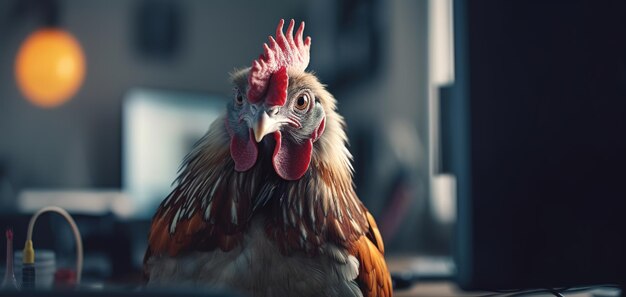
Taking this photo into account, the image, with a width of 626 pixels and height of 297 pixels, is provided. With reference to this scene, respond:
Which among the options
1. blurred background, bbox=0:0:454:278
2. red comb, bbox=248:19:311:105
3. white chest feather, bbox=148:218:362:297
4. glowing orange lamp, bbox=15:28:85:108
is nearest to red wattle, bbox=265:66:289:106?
red comb, bbox=248:19:311:105

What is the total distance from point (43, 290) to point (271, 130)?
1.38 feet

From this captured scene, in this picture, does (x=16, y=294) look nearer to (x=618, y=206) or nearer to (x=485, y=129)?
(x=485, y=129)

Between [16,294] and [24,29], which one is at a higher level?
[24,29]

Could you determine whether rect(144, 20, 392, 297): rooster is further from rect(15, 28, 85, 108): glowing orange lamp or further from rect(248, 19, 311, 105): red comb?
rect(15, 28, 85, 108): glowing orange lamp

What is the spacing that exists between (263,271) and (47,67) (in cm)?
327

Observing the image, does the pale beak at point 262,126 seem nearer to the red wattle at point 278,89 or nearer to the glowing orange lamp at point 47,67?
the red wattle at point 278,89

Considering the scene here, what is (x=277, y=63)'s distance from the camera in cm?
87

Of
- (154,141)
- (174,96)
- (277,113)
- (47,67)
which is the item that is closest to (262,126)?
(277,113)

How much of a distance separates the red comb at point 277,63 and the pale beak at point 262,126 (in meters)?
0.03

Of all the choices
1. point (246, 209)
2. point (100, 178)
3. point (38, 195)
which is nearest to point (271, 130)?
point (246, 209)

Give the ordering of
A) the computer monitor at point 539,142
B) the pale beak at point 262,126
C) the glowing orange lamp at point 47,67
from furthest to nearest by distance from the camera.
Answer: the glowing orange lamp at point 47,67 < the pale beak at point 262,126 < the computer monitor at point 539,142

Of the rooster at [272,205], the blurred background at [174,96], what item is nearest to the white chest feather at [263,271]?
the rooster at [272,205]

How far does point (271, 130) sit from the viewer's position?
0.80m

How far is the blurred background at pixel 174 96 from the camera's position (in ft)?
10.5
